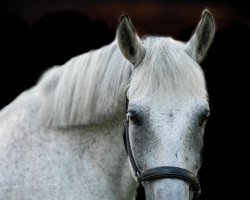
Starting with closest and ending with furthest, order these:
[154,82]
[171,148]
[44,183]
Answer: [171,148] < [154,82] < [44,183]

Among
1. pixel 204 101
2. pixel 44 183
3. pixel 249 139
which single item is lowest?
pixel 249 139

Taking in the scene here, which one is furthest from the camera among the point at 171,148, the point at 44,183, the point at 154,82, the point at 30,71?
the point at 30,71

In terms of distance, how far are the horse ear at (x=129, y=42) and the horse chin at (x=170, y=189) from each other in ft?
2.22

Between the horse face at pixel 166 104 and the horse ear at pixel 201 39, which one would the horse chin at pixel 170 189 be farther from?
the horse ear at pixel 201 39

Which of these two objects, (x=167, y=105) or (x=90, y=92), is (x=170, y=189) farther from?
(x=90, y=92)

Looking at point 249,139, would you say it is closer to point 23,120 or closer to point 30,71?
point 30,71

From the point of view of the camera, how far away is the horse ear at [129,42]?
263 cm

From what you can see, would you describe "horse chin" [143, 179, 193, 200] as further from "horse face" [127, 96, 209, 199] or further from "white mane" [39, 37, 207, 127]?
"white mane" [39, 37, 207, 127]

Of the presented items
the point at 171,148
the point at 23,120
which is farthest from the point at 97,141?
the point at 171,148

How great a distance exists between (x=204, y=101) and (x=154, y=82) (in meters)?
0.26

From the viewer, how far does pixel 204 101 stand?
2.52m

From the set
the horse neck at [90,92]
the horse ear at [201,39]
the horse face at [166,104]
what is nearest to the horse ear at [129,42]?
the horse face at [166,104]

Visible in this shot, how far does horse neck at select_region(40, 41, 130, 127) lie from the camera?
9.30ft

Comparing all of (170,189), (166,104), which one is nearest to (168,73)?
(166,104)
